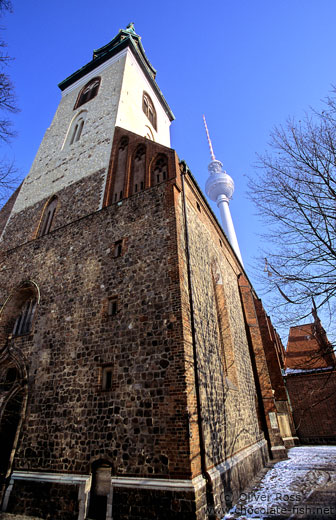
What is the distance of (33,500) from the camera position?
6016 mm

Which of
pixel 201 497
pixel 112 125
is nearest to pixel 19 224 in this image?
pixel 112 125

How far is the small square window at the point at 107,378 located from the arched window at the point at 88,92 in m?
18.1

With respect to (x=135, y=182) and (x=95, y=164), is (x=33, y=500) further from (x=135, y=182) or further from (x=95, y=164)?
(x=95, y=164)

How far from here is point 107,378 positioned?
6.60 metres

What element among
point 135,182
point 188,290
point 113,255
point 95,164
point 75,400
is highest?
point 95,164

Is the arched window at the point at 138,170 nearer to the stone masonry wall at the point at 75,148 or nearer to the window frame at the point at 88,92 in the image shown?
the stone masonry wall at the point at 75,148

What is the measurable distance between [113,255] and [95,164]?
624cm

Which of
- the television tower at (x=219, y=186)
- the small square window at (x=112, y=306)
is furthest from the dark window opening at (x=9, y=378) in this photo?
the television tower at (x=219, y=186)

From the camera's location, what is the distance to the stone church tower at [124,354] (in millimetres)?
5414

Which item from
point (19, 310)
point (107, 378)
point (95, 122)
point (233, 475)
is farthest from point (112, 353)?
point (95, 122)

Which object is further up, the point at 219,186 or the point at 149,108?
the point at 219,186

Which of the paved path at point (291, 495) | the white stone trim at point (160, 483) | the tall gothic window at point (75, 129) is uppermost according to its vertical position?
the tall gothic window at point (75, 129)

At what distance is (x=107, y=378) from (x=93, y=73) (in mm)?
21581

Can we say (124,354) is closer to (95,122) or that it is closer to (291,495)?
(291,495)
